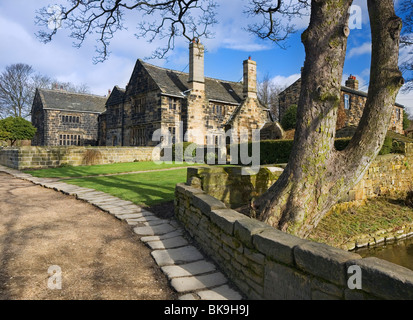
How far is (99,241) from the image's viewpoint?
15.1ft

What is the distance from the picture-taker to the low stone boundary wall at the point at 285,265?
1.92 metres

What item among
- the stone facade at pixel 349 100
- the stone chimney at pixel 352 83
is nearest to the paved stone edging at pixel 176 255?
the stone facade at pixel 349 100

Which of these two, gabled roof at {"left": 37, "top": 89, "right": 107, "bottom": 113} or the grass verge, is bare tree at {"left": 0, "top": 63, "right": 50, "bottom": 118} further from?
the grass verge

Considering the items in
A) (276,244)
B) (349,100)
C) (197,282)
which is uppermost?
(349,100)

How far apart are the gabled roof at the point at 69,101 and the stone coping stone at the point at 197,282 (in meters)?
34.7

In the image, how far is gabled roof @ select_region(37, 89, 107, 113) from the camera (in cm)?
3312

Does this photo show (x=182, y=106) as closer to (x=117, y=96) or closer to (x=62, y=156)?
(x=117, y=96)

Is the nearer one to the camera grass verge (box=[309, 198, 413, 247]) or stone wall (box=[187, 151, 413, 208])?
stone wall (box=[187, 151, 413, 208])

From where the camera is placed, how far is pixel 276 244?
2.69 metres

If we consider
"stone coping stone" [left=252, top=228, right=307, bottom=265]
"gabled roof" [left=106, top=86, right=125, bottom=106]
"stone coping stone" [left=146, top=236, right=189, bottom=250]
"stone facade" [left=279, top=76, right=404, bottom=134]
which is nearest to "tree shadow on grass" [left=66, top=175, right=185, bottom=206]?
"stone coping stone" [left=146, top=236, right=189, bottom=250]

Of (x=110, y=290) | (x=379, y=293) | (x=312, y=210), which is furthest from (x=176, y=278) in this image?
(x=312, y=210)

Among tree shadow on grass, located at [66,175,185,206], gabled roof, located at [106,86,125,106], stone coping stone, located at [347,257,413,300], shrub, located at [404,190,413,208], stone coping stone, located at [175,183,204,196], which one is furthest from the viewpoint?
gabled roof, located at [106,86,125,106]

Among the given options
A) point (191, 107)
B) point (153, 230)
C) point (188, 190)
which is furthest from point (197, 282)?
point (191, 107)

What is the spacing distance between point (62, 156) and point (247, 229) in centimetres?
1572
